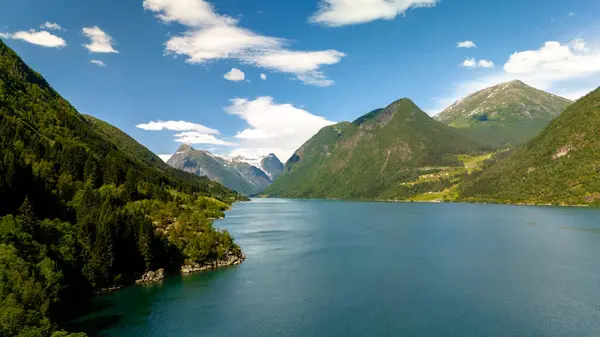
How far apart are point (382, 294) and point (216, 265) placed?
44.4 m

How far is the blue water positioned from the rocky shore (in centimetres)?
313

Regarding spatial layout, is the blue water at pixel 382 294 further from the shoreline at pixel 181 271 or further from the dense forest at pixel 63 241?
the dense forest at pixel 63 241

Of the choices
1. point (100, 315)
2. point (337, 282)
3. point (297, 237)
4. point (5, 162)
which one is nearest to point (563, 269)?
point (337, 282)

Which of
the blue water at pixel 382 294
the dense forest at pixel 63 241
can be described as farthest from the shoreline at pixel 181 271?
the blue water at pixel 382 294

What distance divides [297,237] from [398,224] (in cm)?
6803

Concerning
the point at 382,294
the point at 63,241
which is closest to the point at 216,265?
the point at 63,241

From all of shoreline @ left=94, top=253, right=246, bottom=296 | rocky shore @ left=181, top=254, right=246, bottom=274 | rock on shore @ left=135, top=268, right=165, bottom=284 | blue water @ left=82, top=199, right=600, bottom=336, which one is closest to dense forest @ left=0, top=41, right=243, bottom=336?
shoreline @ left=94, top=253, right=246, bottom=296

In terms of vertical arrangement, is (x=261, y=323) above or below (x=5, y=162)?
below

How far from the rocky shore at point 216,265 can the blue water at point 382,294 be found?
10.3 feet

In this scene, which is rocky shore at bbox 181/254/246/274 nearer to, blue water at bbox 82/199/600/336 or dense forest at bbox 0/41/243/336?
dense forest at bbox 0/41/243/336

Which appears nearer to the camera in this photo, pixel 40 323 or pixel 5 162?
pixel 40 323

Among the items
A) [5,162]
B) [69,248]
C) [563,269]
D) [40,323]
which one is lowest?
[563,269]

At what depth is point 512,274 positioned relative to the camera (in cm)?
8569

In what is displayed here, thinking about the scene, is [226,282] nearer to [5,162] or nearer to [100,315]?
[100,315]
